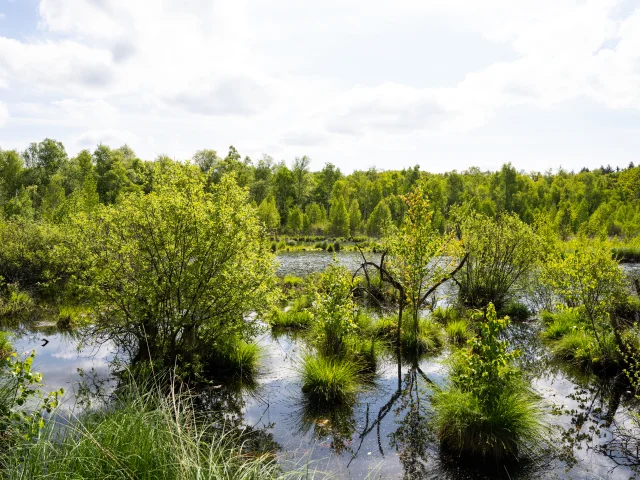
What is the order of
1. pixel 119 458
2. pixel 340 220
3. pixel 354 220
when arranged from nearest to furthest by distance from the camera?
pixel 119 458, pixel 340 220, pixel 354 220

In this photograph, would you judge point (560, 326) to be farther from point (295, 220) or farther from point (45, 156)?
point (45, 156)

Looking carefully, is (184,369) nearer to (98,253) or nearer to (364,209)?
(98,253)

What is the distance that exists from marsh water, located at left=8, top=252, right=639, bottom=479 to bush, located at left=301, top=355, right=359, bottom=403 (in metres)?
0.26

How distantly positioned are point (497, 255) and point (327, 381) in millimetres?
10167

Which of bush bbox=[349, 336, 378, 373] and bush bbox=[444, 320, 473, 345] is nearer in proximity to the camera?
bush bbox=[349, 336, 378, 373]

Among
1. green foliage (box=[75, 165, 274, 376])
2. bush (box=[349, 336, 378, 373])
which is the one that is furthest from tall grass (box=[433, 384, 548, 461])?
green foliage (box=[75, 165, 274, 376])

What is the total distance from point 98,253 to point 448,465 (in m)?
7.88

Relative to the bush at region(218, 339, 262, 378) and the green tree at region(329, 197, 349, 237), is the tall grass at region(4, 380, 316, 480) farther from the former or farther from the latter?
the green tree at region(329, 197, 349, 237)

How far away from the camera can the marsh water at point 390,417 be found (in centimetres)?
690

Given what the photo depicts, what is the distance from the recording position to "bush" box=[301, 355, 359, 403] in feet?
30.2

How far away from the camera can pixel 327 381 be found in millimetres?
9242

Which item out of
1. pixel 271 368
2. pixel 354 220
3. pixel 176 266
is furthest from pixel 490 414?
pixel 354 220

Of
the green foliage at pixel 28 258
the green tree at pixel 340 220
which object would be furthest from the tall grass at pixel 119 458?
the green tree at pixel 340 220

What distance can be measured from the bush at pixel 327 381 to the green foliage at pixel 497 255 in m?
9.02
